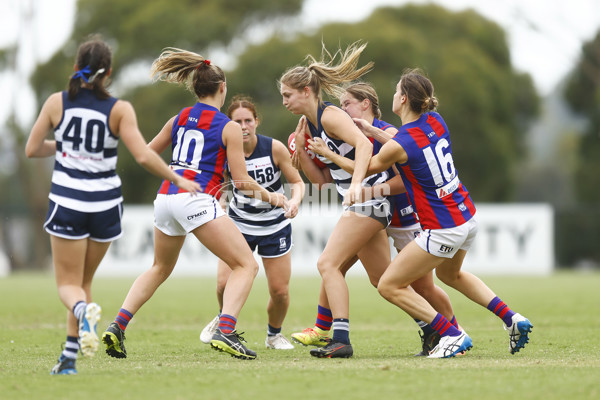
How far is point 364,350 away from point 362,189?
148 cm

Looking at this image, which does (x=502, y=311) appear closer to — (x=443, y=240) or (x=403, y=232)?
(x=443, y=240)

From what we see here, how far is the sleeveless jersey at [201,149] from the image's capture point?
6406mm

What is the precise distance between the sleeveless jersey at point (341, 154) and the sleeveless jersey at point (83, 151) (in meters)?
2.06

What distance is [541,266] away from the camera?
2447 centimetres

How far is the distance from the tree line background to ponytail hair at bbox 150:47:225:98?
27.6 meters

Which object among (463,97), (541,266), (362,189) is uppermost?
(463,97)

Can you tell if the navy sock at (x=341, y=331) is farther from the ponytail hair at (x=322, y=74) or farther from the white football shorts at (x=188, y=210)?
the ponytail hair at (x=322, y=74)

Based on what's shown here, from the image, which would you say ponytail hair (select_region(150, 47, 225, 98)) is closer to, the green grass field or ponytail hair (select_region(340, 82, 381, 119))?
ponytail hair (select_region(340, 82, 381, 119))

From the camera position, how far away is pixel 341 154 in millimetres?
7055

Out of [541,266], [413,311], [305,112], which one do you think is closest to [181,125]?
[305,112]

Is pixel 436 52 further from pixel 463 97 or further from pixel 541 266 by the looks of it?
pixel 541 266

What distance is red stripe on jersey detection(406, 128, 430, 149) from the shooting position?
6395 mm

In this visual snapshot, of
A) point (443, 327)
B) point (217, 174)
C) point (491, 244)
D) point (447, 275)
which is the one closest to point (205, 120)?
point (217, 174)

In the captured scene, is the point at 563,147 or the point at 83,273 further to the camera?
the point at 563,147
